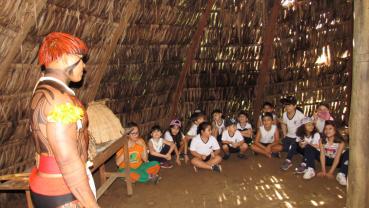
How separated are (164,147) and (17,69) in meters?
3.04

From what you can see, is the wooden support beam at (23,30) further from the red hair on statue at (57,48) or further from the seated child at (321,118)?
the seated child at (321,118)

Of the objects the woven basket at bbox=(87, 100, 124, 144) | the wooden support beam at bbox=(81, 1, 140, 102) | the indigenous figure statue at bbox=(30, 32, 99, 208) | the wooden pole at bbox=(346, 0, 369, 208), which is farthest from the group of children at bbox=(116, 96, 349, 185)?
the indigenous figure statue at bbox=(30, 32, 99, 208)

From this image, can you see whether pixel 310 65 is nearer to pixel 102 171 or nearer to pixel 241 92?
pixel 241 92

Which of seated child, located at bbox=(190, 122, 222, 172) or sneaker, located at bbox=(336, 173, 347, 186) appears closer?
sneaker, located at bbox=(336, 173, 347, 186)

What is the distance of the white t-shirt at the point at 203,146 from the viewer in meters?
5.78

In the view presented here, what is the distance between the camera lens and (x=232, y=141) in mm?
6203

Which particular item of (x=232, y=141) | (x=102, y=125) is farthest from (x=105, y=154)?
(x=232, y=141)

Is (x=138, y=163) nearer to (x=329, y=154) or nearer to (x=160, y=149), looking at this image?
(x=160, y=149)

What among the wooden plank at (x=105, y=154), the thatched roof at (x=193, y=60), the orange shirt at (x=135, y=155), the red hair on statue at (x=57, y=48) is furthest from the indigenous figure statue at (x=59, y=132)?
the orange shirt at (x=135, y=155)

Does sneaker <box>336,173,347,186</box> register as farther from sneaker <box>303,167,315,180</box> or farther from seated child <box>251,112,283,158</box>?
seated child <box>251,112,283,158</box>

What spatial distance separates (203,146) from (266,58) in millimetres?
2462

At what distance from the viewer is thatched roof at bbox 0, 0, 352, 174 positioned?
4.18 metres

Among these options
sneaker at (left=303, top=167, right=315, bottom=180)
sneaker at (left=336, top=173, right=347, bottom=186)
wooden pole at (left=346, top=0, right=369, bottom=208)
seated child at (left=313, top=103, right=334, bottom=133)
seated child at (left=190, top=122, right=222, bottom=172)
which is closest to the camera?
wooden pole at (left=346, top=0, right=369, bottom=208)

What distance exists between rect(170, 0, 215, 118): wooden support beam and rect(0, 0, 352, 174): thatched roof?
9 centimetres
